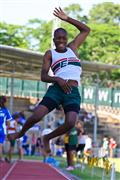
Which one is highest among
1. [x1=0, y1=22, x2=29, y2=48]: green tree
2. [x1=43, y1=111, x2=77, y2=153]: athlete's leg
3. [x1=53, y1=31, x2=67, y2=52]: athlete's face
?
[x1=0, y1=22, x2=29, y2=48]: green tree

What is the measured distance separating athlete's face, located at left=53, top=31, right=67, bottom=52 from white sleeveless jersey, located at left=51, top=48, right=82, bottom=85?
0.08 m

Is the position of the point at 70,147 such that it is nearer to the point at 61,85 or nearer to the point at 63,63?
the point at 63,63

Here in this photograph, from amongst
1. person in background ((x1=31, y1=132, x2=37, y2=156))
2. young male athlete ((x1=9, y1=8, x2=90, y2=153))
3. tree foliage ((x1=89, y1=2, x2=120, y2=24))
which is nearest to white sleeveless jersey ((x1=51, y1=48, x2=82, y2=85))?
young male athlete ((x1=9, y1=8, x2=90, y2=153))

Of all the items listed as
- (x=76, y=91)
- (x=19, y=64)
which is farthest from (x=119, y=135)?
(x=76, y=91)

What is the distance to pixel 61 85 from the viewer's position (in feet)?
29.4

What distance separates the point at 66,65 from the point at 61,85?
0.40 m

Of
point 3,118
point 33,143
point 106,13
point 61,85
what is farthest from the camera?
point 106,13

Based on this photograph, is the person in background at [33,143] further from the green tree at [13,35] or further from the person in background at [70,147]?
the green tree at [13,35]

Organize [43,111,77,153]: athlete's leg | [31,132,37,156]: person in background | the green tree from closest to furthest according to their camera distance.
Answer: [43,111,77,153]: athlete's leg < [31,132,37,156]: person in background < the green tree

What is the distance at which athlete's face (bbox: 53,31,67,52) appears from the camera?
30.1ft

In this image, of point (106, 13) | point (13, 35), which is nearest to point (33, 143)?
point (13, 35)

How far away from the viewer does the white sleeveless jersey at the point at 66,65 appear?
30.3 ft

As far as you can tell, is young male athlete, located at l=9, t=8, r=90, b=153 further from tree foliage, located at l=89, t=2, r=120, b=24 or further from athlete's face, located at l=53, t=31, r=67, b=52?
tree foliage, located at l=89, t=2, r=120, b=24

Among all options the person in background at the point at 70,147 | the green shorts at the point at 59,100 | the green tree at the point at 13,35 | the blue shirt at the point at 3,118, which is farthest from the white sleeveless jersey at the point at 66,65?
the green tree at the point at 13,35
